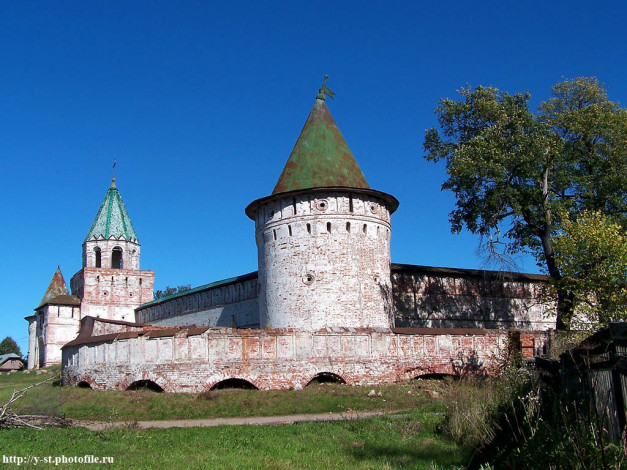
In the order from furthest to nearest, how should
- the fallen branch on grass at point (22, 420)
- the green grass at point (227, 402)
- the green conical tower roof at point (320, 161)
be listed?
the green conical tower roof at point (320, 161)
the green grass at point (227, 402)
the fallen branch on grass at point (22, 420)

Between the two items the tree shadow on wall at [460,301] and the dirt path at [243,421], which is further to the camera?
the tree shadow on wall at [460,301]

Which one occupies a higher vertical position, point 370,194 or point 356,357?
point 370,194

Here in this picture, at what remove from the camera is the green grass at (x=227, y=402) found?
632 inches

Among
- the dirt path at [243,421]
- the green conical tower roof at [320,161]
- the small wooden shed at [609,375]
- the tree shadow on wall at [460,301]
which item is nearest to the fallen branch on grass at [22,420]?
the dirt path at [243,421]

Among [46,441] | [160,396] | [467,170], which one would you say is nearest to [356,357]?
[160,396]

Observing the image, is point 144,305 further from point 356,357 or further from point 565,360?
point 565,360

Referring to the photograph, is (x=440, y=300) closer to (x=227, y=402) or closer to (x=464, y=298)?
(x=464, y=298)

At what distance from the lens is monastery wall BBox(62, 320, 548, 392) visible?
61.8ft

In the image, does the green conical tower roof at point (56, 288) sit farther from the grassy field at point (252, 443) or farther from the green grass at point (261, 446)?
the green grass at point (261, 446)

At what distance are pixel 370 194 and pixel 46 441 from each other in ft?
52.8

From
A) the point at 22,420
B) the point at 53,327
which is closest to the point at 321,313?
the point at 22,420

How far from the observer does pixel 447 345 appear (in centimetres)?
2142

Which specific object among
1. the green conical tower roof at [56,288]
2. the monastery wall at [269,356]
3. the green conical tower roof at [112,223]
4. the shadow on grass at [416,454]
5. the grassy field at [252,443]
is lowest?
the shadow on grass at [416,454]

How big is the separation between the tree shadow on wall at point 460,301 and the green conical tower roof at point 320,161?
5.63m
